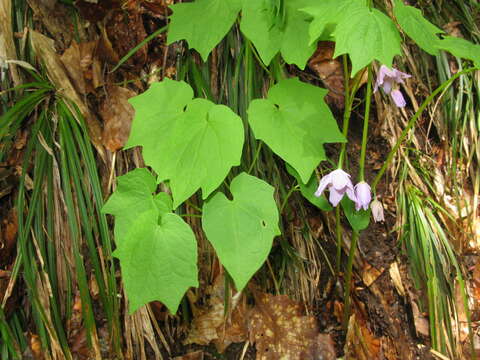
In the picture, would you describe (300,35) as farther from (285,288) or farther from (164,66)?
(285,288)

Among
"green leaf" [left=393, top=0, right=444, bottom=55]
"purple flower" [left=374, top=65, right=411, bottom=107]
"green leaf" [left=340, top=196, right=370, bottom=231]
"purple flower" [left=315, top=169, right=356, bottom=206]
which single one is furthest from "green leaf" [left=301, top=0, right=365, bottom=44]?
"green leaf" [left=340, top=196, right=370, bottom=231]

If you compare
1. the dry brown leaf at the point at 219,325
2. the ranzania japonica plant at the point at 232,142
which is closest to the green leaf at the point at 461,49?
the ranzania japonica plant at the point at 232,142

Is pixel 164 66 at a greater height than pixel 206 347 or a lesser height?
greater

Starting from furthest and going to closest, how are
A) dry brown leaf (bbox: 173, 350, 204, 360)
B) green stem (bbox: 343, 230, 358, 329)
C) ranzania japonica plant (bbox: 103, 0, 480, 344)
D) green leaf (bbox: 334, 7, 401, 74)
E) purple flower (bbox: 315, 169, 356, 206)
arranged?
dry brown leaf (bbox: 173, 350, 204, 360) → green stem (bbox: 343, 230, 358, 329) → purple flower (bbox: 315, 169, 356, 206) → ranzania japonica plant (bbox: 103, 0, 480, 344) → green leaf (bbox: 334, 7, 401, 74)

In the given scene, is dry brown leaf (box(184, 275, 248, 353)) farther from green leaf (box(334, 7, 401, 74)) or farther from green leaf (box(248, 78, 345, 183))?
green leaf (box(334, 7, 401, 74))

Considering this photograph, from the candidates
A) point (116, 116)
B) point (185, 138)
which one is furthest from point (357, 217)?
point (116, 116)

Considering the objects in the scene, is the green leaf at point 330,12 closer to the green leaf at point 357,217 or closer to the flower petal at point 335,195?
the flower petal at point 335,195

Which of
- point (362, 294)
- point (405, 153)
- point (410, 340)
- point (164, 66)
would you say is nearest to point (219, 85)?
point (164, 66)
